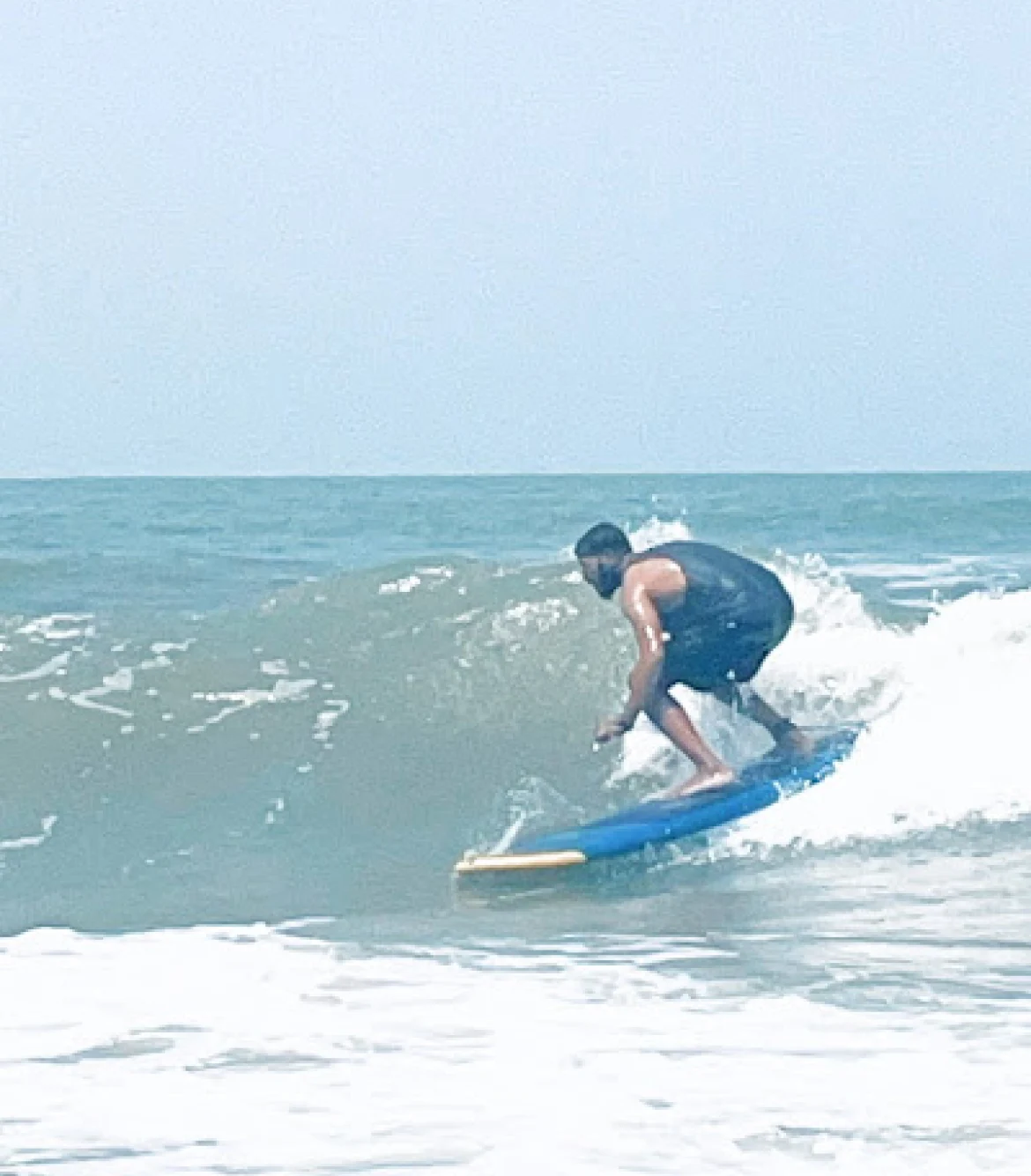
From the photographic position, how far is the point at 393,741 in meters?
11.0

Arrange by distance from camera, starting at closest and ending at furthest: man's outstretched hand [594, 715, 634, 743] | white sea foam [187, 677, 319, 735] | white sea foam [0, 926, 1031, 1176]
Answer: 1. white sea foam [0, 926, 1031, 1176]
2. man's outstretched hand [594, 715, 634, 743]
3. white sea foam [187, 677, 319, 735]

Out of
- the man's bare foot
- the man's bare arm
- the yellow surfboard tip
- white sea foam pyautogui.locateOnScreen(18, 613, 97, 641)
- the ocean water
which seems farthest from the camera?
white sea foam pyautogui.locateOnScreen(18, 613, 97, 641)

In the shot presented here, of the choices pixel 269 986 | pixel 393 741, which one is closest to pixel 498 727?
pixel 393 741

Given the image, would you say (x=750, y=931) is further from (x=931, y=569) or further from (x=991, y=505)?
(x=991, y=505)

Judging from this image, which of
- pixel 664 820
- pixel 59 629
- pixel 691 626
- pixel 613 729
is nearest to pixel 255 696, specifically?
pixel 59 629

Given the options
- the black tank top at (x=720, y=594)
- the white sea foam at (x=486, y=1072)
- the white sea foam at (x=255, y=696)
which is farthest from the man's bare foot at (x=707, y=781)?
the white sea foam at (x=255, y=696)

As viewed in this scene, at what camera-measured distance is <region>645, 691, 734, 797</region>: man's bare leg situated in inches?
332

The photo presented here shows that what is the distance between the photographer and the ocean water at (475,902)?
486cm

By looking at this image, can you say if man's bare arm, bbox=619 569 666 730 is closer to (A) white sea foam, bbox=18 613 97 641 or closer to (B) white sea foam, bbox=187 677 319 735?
(B) white sea foam, bbox=187 677 319 735

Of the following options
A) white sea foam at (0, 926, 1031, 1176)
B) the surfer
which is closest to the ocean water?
white sea foam at (0, 926, 1031, 1176)

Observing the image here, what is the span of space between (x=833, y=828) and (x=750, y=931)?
1805mm

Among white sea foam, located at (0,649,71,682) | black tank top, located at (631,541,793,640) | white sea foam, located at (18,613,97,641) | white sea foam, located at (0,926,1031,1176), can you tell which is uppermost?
white sea foam, located at (18,613,97,641)

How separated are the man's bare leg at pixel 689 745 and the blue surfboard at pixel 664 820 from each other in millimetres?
54

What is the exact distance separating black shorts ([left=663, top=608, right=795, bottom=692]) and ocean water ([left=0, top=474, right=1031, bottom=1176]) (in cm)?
57
